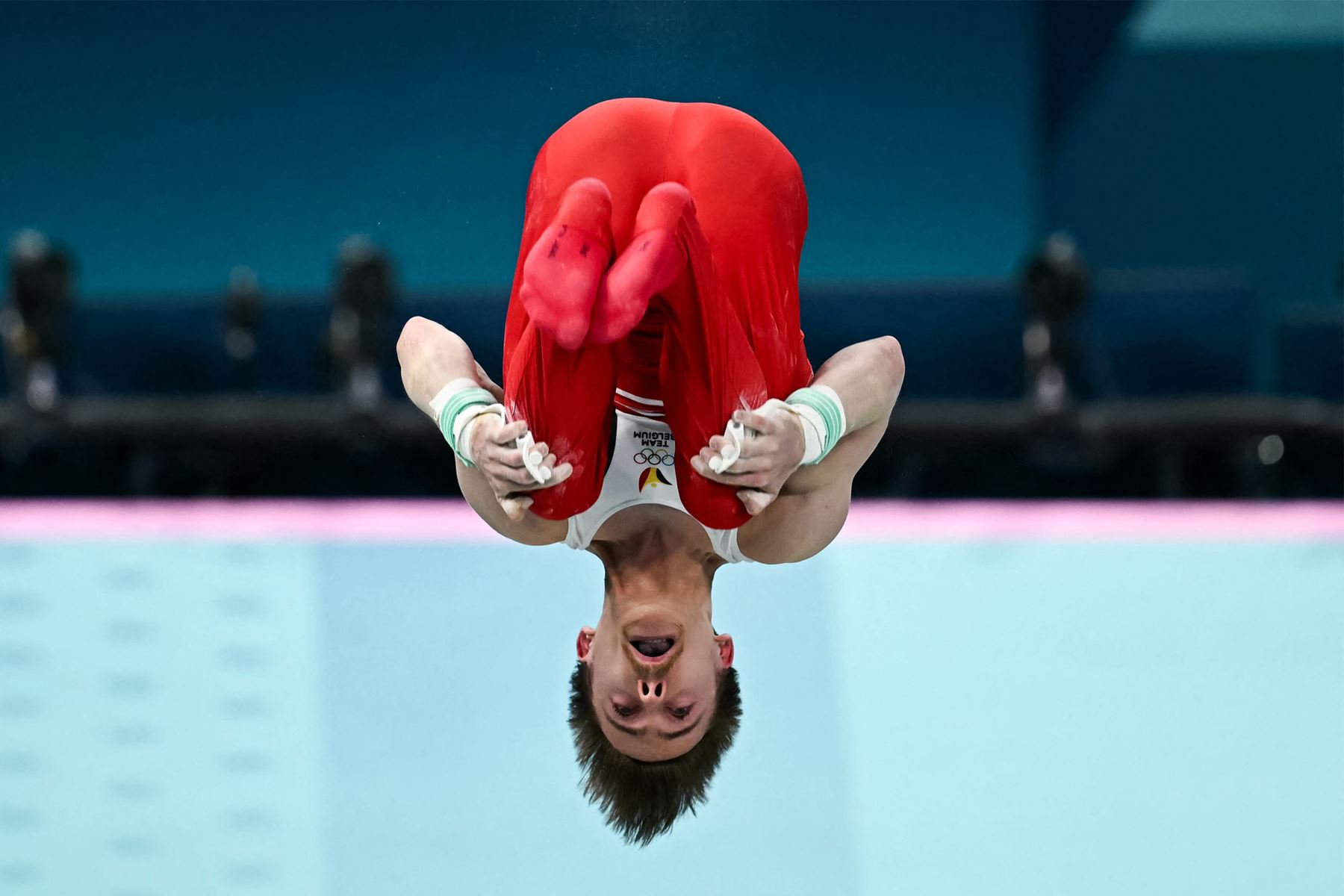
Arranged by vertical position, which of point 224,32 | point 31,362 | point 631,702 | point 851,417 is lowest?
point 631,702

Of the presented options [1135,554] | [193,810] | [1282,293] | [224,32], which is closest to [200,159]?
[224,32]

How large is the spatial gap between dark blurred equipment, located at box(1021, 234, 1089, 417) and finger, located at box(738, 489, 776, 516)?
237 cm

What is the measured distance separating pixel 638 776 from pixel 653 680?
11.0 inches

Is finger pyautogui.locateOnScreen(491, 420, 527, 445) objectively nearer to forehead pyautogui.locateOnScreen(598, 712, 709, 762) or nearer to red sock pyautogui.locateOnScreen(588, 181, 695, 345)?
red sock pyautogui.locateOnScreen(588, 181, 695, 345)

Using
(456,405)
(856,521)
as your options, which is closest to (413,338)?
(456,405)

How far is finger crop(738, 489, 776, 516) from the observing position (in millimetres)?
1884

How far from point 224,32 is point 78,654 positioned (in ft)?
6.26

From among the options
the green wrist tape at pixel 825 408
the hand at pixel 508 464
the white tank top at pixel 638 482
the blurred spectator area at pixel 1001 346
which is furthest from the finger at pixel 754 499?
the blurred spectator area at pixel 1001 346

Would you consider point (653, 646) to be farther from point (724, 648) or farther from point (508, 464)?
point (508, 464)

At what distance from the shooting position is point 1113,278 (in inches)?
181

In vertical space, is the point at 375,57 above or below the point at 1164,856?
above

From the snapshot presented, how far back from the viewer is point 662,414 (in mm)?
2295

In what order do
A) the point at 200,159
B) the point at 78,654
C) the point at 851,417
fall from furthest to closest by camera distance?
1. the point at 78,654
2. the point at 200,159
3. the point at 851,417

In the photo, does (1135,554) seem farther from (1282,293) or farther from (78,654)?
(78,654)
